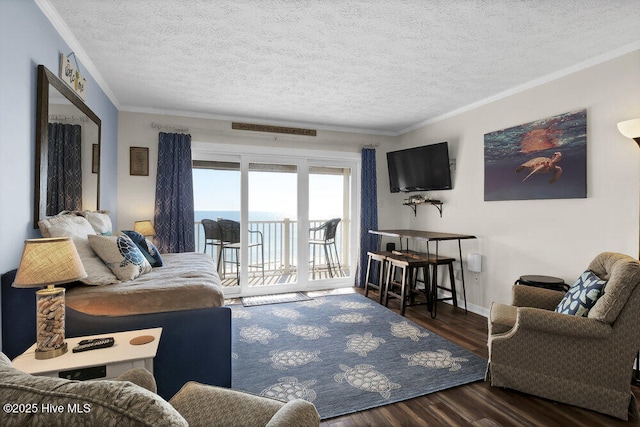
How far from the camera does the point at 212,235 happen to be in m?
4.48

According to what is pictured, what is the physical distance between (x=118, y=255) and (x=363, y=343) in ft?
6.99

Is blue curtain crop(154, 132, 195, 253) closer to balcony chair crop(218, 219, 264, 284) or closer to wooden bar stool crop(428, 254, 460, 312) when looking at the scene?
balcony chair crop(218, 219, 264, 284)

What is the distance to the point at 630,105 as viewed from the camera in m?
2.45

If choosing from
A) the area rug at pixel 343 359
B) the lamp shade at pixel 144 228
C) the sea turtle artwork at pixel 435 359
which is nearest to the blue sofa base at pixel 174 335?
the area rug at pixel 343 359

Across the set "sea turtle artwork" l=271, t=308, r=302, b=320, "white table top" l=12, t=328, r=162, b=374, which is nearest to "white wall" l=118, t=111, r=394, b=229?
"sea turtle artwork" l=271, t=308, r=302, b=320

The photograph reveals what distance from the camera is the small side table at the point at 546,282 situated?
269 cm

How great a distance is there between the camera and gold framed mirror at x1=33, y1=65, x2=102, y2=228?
1.92 m

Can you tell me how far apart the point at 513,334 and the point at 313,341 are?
165 centimetres

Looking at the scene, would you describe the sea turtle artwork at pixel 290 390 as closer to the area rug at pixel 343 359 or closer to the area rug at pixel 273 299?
the area rug at pixel 343 359

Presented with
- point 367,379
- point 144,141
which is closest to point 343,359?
point 367,379

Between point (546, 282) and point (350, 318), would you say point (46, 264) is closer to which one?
point (350, 318)

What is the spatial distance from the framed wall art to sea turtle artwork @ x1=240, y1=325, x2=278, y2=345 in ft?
9.19

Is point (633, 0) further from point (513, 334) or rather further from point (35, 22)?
point (35, 22)

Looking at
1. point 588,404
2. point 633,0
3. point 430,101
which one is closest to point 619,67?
point 633,0
